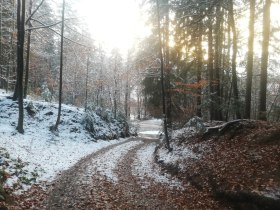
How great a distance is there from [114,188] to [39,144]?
943 centimetres

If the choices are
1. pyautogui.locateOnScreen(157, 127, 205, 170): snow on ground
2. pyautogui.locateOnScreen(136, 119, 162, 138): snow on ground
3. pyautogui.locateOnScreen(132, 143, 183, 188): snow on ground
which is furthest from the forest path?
pyautogui.locateOnScreen(136, 119, 162, 138): snow on ground

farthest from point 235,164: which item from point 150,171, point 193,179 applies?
point 150,171

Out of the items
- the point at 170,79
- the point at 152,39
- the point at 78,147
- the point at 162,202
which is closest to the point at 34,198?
the point at 162,202

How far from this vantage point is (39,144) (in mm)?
18641

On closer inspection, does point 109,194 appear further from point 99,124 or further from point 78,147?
point 99,124

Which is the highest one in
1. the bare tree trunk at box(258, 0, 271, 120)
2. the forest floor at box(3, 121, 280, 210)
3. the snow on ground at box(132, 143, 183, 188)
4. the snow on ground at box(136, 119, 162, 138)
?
the bare tree trunk at box(258, 0, 271, 120)

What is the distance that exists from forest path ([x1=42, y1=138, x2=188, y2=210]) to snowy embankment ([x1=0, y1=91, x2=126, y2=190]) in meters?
1.20

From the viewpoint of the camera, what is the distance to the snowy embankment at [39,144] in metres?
12.0

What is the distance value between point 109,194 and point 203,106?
12358mm

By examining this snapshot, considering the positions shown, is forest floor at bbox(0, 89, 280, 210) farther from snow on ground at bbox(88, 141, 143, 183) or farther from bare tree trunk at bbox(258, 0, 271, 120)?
bare tree trunk at bbox(258, 0, 271, 120)

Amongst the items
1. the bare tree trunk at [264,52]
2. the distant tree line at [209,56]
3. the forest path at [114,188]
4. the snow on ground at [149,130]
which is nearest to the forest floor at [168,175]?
the forest path at [114,188]

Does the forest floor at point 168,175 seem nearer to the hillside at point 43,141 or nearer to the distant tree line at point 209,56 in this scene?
the hillside at point 43,141

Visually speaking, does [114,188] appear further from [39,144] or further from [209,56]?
[209,56]

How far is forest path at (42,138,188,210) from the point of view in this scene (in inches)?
373
